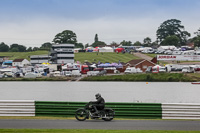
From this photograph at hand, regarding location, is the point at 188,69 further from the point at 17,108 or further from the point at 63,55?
the point at 17,108

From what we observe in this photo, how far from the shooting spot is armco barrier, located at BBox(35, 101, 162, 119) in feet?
68.2

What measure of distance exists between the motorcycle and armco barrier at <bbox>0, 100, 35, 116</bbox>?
319cm

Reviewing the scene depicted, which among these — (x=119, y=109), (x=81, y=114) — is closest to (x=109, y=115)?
(x=119, y=109)

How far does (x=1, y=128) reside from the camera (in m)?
17.5

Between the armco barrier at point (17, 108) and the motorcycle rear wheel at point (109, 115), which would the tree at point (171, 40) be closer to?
the armco barrier at point (17, 108)

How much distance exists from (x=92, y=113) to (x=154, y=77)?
62591 mm

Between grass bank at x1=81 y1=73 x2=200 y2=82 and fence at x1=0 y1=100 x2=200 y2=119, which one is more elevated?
fence at x1=0 y1=100 x2=200 y2=119

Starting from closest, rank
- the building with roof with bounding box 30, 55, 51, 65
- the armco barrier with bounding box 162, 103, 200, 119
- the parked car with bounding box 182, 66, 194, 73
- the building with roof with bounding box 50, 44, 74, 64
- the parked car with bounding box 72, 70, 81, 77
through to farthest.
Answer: the armco barrier with bounding box 162, 103, 200, 119 → the parked car with bounding box 182, 66, 194, 73 → the parked car with bounding box 72, 70, 81, 77 → the building with roof with bounding box 30, 55, 51, 65 → the building with roof with bounding box 50, 44, 74, 64

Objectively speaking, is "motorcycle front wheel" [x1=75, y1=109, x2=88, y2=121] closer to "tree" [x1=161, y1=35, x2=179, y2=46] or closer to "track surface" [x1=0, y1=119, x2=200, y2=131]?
"track surface" [x1=0, y1=119, x2=200, y2=131]

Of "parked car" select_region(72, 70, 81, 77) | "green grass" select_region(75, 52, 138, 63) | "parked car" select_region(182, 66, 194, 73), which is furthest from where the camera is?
"green grass" select_region(75, 52, 138, 63)

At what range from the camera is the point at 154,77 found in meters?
81.1

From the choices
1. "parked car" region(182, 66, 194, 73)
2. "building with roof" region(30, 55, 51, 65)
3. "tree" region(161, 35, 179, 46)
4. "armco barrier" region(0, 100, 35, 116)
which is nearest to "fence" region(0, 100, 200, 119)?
"armco barrier" region(0, 100, 35, 116)

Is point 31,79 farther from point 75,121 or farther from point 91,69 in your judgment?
point 75,121

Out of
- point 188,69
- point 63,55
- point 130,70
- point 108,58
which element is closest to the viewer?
point 188,69
